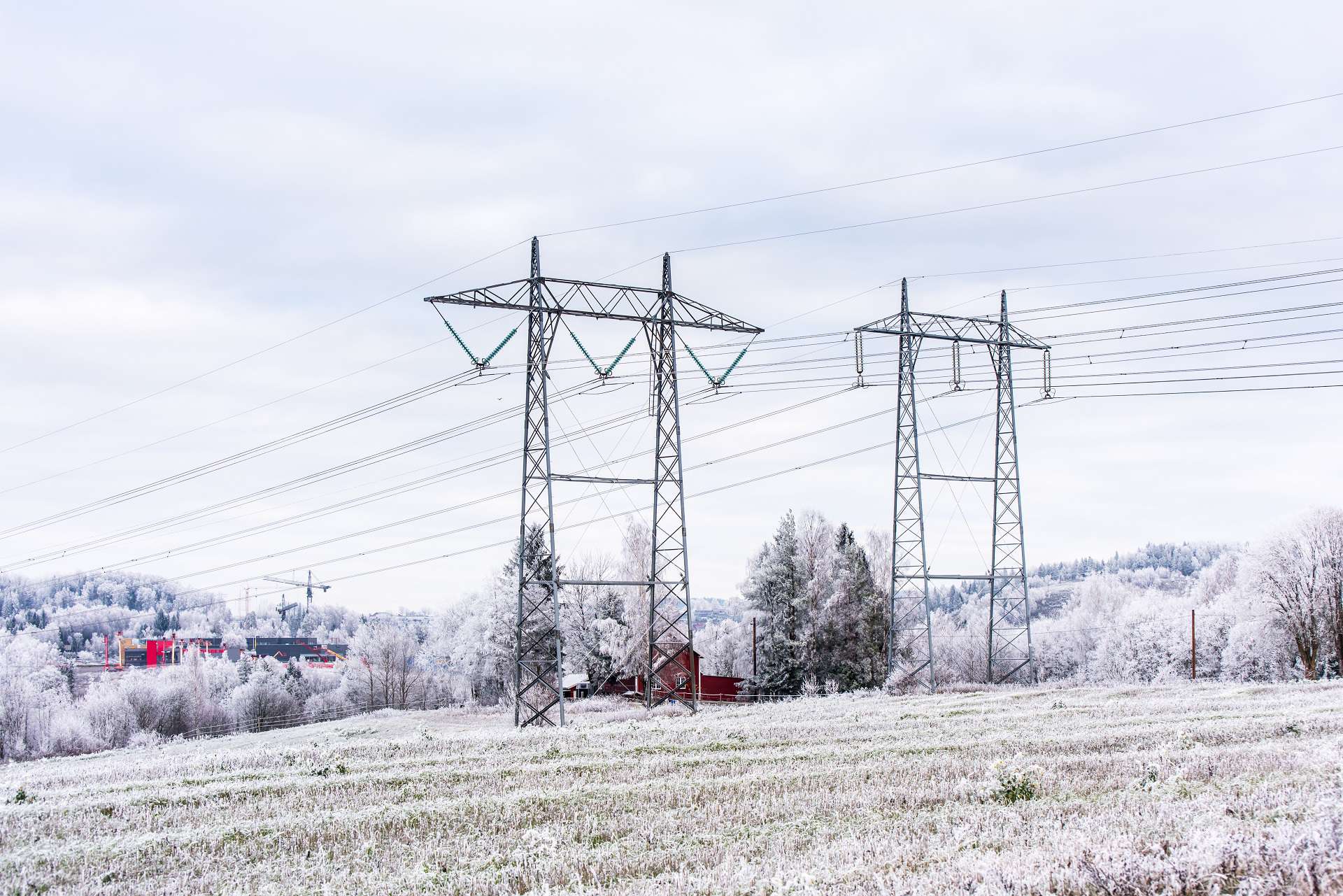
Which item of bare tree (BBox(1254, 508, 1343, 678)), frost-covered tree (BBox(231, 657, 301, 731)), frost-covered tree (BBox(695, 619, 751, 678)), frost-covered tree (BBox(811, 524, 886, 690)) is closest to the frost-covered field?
frost-covered tree (BBox(811, 524, 886, 690))

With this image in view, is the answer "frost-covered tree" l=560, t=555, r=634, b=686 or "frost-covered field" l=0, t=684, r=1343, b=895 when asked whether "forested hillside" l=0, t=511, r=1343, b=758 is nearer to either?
"frost-covered tree" l=560, t=555, r=634, b=686

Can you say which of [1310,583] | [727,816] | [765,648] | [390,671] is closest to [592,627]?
[765,648]

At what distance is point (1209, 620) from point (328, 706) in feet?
256

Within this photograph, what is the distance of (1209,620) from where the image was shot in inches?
3169

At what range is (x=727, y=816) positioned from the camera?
41.1 ft

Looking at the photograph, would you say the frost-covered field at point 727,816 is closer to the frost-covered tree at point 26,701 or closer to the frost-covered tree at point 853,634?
the frost-covered tree at point 853,634

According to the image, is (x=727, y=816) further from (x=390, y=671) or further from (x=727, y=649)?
(x=390, y=671)

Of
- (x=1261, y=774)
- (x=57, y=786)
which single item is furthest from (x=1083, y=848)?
(x=57, y=786)

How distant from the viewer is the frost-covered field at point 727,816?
→ 834 cm

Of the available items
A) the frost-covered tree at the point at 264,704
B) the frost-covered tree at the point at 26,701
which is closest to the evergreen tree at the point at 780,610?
the frost-covered tree at the point at 264,704

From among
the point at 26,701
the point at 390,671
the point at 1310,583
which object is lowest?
the point at 26,701

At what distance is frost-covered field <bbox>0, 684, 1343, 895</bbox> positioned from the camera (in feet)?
27.3

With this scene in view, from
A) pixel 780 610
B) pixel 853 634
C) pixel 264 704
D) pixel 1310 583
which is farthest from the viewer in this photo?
pixel 264 704

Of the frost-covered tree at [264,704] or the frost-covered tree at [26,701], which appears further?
the frost-covered tree at [264,704]
